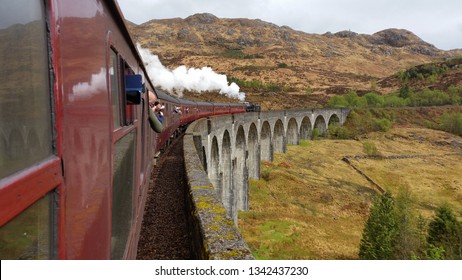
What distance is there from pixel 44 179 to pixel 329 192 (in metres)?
33.7

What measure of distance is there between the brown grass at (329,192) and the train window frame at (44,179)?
67.6 ft

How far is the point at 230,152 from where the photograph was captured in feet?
80.3

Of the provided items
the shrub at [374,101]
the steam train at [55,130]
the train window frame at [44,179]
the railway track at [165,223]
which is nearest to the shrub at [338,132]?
the shrub at [374,101]

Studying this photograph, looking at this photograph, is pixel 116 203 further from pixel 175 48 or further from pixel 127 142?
pixel 175 48

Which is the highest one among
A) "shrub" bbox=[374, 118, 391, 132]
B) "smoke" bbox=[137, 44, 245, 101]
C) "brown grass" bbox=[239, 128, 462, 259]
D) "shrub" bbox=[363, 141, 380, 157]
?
"smoke" bbox=[137, 44, 245, 101]

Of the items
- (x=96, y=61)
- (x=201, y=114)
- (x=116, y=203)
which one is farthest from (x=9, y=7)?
(x=201, y=114)

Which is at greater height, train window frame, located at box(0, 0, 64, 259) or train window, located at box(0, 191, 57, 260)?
train window frame, located at box(0, 0, 64, 259)

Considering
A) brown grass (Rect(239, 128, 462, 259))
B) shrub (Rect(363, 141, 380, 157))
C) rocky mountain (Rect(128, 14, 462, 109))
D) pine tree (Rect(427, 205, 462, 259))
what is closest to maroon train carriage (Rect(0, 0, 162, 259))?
brown grass (Rect(239, 128, 462, 259))

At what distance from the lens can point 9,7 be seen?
3.44 ft

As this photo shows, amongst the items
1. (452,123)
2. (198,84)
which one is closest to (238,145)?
(452,123)

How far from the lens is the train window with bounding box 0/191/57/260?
1092 mm

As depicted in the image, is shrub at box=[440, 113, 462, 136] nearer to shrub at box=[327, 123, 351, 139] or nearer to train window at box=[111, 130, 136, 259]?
shrub at box=[327, 123, 351, 139]

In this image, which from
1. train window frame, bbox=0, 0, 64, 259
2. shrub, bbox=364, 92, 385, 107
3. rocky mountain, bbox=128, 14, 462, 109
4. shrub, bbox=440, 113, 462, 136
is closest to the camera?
train window frame, bbox=0, 0, 64, 259

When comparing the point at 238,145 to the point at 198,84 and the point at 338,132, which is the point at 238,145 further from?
the point at 198,84
